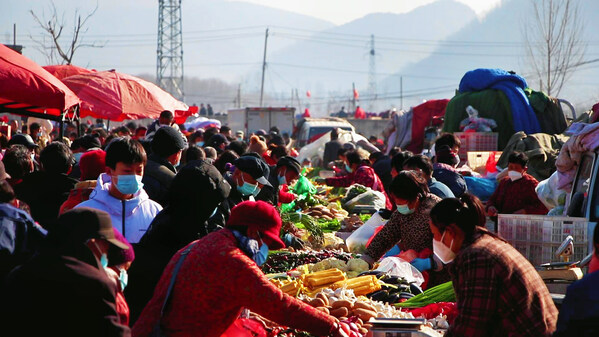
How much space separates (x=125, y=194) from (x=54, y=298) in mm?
2559

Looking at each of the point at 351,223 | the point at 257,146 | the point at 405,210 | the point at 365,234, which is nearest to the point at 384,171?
the point at 257,146

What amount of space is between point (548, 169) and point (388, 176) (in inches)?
137

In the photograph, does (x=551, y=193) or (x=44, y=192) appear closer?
(x=44, y=192)

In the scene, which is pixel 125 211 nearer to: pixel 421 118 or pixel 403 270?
pixel 403 270

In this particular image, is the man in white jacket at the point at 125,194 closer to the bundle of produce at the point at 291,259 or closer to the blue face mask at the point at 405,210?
the bundle of produce at the point at 291,259

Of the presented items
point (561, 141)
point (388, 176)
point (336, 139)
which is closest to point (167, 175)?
point (388, 176)

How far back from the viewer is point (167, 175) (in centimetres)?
741

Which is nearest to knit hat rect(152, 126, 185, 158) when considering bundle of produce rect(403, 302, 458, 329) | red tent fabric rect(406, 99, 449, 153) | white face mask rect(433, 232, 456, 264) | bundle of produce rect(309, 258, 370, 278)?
bundle of produce rect(309, 258, 370, 278)

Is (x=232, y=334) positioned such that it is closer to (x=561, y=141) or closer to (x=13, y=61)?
(x=13, y=61)

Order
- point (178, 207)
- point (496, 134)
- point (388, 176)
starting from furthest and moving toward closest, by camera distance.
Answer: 1. point (496, 134)
2. point (388, 176)
3. point (178, 207)

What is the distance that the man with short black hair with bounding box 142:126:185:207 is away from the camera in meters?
7.39

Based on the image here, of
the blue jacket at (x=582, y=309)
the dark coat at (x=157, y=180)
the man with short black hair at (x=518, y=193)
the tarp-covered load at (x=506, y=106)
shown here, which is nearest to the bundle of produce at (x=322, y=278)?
the dark coat at (x=157, y=180)

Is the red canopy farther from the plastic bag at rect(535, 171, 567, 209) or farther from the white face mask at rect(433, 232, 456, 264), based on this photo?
the white face mask at rect(433, 232, 456, 264)

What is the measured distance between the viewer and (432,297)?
698 cm
